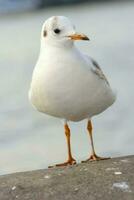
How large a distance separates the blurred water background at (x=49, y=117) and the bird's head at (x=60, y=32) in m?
1.34

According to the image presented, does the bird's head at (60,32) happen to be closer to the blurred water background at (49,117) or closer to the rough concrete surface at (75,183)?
the rough concrete surface at (75,183)

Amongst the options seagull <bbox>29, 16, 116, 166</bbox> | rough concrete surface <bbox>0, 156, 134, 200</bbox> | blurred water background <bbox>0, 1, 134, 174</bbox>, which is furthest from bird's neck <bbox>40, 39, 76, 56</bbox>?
blurred water background <bbox>0, 1, 134, 174</bbox>

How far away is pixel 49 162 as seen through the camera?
26.4 ft

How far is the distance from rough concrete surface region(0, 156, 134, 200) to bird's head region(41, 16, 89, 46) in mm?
742

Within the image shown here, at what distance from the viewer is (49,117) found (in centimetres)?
1048

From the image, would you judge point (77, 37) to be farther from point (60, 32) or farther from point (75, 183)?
point (75, 183)

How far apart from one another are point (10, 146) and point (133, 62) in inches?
226

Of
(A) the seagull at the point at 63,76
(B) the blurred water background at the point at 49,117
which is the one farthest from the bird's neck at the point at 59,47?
(B) the blurred water background at the point at 49,117

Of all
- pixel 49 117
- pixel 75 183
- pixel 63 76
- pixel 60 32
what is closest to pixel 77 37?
pixel 60 32

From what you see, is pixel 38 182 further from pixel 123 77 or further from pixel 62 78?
pixel 123 77

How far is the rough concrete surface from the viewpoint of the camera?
3758 millimetres

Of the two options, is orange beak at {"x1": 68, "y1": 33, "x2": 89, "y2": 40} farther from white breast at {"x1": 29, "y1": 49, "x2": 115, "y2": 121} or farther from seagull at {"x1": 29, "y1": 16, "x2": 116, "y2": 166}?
white breast at {"x1": 29, "y1": 49, "x2": 115, "y2": 121}

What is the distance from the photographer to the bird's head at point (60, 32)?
13.7 feet

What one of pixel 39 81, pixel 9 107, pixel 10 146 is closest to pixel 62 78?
pixel 39 81
